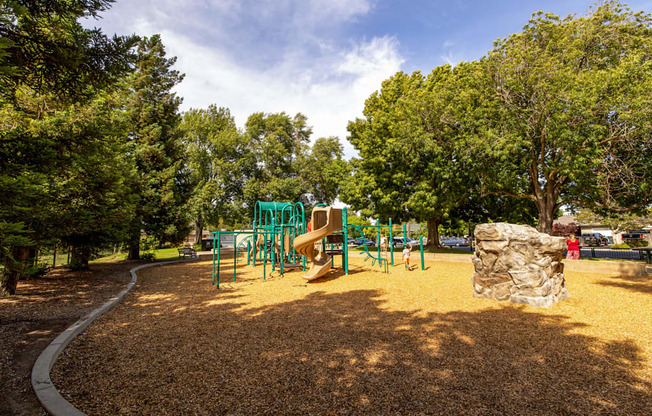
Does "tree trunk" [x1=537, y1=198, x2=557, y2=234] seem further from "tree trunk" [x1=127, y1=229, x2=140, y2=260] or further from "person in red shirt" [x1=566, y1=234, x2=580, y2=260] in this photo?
"tree trunk" [x1=127, y1=229, x2=140, y2=260]

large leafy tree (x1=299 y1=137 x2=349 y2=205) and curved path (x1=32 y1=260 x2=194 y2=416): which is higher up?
large leafy tree (x1=299 y1=137 x2=349 y2=205)

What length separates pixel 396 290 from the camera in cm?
999

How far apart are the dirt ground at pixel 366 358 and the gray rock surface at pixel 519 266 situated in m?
0.48

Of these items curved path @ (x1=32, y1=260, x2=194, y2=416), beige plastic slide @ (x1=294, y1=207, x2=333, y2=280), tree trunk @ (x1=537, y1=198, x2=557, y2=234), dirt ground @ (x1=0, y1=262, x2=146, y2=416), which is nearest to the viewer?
curved path @ (x1=32, y1=260, x2=194, y2=416)

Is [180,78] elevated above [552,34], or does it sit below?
above

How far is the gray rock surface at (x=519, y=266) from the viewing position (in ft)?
25.6

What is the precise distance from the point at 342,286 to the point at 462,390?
7480 millimetres

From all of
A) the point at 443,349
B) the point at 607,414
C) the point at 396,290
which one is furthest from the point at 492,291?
the point at 607,414

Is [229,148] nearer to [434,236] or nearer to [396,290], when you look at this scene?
[434,236]

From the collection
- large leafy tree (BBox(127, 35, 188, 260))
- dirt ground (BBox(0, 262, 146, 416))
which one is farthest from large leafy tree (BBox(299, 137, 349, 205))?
dirt ground (BBox(0, 262, 146, 416))

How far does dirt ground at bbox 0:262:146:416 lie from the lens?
11.9 feet

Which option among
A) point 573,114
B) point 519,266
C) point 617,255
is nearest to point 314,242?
point 519,266

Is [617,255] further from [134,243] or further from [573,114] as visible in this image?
[134,243]

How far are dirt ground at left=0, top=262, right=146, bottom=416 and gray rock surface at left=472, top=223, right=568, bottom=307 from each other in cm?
910
